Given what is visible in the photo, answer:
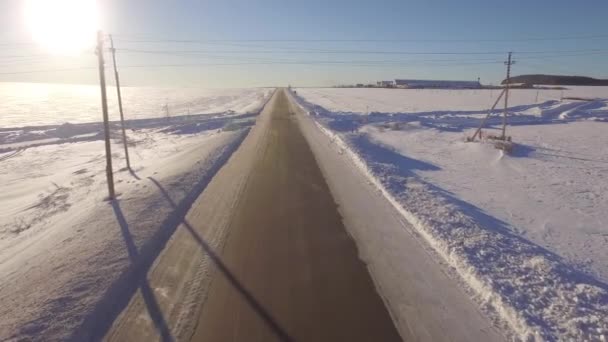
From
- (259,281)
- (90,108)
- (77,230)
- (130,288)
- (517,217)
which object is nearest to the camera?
(130,288)

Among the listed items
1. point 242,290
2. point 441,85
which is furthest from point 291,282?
point 441,85

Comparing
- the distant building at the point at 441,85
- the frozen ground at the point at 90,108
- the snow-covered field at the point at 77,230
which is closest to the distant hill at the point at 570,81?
the distant building at the point at 441,85

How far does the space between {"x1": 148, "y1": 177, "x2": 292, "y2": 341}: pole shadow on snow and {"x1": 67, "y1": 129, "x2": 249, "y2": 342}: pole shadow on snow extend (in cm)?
75

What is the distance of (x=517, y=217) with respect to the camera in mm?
10141

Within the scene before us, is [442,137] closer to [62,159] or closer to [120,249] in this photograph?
[120,249]

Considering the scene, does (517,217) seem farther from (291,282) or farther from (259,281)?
(259,281)

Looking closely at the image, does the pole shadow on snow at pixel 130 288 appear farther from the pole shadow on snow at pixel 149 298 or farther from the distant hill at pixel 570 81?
the distant hill at pixel 570 81

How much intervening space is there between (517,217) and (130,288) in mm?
9327

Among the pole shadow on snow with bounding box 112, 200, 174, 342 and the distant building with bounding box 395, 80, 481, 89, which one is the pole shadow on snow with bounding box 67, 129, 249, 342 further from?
the distant building with bounding box 395, 80, 481, 89

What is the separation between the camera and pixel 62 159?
81.5 ft

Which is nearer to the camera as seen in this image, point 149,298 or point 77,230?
point 149,298

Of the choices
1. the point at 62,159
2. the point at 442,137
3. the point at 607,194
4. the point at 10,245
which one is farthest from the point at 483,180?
the point at 62,159

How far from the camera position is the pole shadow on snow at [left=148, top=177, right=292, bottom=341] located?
5273mm

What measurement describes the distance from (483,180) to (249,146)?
12.1 m
